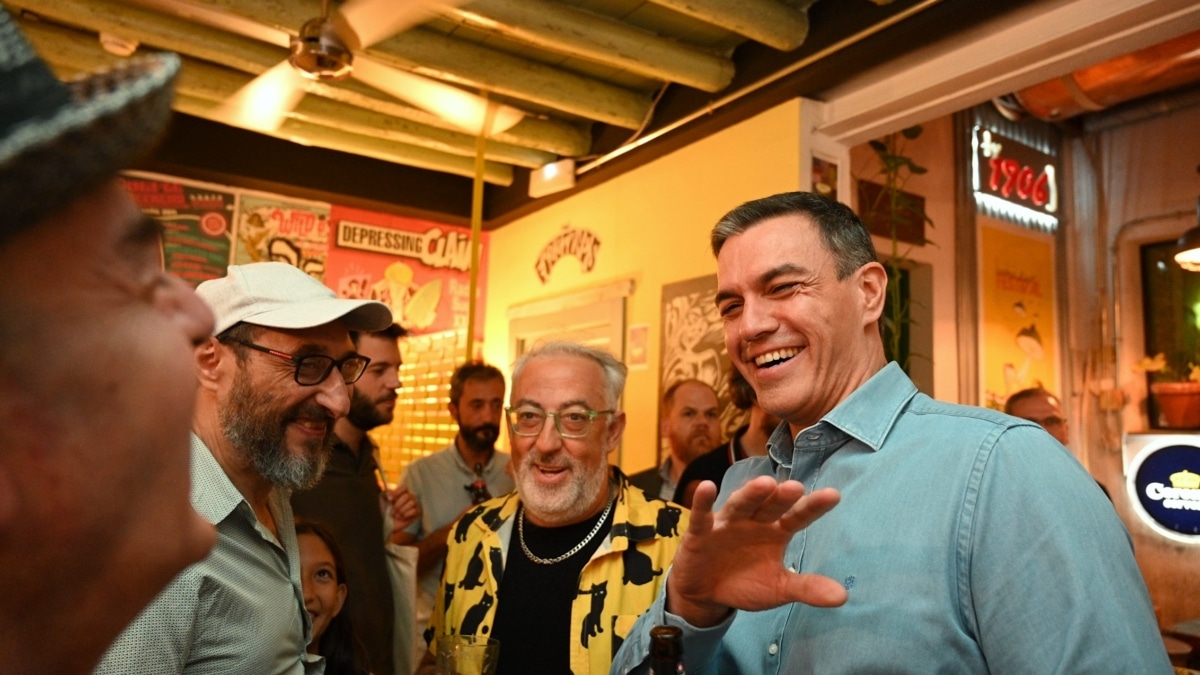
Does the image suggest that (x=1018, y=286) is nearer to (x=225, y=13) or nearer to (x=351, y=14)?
(x=351, y=14)

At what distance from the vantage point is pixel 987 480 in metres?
1.16

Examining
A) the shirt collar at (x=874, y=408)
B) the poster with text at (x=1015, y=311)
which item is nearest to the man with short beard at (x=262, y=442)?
the shirt collar at (x=874, y=408)

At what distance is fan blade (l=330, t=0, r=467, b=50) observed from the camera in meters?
2.75

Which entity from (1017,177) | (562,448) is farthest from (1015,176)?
(562,448)

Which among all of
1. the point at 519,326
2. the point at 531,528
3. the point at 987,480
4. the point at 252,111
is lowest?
the point at 531,528

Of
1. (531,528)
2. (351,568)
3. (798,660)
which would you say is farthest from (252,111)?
(798,660)

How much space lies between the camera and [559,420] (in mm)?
2332

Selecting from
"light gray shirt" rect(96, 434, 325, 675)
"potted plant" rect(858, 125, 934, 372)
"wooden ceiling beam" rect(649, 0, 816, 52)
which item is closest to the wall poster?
"potted plant" rect(858, 125, 934, 372)

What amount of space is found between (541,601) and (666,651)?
1.11 m

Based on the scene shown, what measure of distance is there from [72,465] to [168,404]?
6 cm

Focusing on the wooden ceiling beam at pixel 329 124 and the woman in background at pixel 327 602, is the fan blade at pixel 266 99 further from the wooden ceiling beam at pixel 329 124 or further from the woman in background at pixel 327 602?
the woman in background at pixel 327 602

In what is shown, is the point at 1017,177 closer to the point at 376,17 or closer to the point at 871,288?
the point at 376,17

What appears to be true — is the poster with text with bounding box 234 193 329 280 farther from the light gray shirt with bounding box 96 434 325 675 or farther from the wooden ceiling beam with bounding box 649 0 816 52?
the light gray shirt with bounding box 96 434 325 675

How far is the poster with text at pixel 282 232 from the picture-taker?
5.73 m
